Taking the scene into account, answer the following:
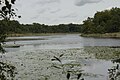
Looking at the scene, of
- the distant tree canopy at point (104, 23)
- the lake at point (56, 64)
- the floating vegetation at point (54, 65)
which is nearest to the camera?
the floating vegetation at point (54, 65)

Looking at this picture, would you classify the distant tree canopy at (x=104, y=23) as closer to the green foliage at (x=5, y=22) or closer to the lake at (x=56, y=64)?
the lake at (x=56, y=64)

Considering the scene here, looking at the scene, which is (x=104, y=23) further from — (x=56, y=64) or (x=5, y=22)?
(x=5, y=22)

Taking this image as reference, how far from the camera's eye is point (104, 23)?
316 ft

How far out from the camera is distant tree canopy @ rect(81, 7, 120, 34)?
9069 cm

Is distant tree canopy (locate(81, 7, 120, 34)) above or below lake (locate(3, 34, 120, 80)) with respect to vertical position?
above

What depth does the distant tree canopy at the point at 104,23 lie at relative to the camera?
298 ft

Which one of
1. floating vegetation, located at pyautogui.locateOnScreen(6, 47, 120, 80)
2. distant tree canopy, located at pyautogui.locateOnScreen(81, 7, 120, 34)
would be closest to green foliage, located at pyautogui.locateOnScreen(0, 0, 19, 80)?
floating vegetation, located at pyautogui.locateOnScreen(6, 47, 120, 80)

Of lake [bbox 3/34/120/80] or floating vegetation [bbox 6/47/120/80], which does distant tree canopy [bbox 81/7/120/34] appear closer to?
lake [bbox 3/34/120/80]

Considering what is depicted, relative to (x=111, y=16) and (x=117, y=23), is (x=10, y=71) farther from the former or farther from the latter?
(x=111, y=16)

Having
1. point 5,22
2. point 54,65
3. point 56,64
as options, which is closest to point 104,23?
point 56,64

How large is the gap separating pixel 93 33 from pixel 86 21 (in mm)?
7217

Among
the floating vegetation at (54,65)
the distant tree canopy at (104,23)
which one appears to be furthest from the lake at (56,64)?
the distant tree canopy at (104,23)

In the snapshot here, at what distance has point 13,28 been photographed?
149 inches

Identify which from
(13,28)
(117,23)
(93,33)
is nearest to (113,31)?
(117,23)
